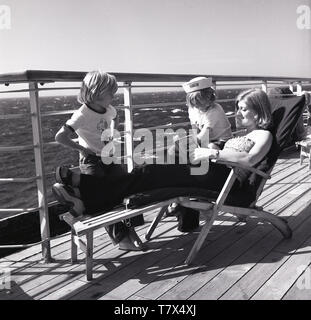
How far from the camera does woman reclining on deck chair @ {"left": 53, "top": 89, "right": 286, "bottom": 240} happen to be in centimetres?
247

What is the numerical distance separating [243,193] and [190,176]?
0.41 metres

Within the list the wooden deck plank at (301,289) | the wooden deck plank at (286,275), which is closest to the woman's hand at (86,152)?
the wooden deck plank at (286,275)

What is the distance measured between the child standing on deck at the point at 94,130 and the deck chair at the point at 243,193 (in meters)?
0.29

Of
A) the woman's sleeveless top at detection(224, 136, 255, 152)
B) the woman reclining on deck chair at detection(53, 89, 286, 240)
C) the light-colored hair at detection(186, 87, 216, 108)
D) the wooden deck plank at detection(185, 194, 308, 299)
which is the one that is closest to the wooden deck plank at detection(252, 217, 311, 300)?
the wooden deck plank at detection(185, 194, 308, 299)

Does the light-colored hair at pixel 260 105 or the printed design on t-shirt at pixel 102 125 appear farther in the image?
the light-colored hair at pixel 260 105

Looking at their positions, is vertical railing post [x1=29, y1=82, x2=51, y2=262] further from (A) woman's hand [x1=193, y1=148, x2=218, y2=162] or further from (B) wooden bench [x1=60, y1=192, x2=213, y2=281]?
(A) woman's hand [x1=193, y1=148, x2=218, y2=162]

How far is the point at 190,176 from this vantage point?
2.72 metres

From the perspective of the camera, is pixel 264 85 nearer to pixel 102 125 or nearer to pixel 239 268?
pixel 102 125

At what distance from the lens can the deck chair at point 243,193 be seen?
8.47ft

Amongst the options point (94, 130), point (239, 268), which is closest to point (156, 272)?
point (239, 268)

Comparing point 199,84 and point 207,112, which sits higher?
point 199,84

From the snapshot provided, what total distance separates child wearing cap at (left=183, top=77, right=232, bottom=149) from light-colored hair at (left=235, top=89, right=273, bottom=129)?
0.38m

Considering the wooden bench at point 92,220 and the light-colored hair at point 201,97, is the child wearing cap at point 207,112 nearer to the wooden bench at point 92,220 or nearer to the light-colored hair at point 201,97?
the light-colored hair at point 201,97
